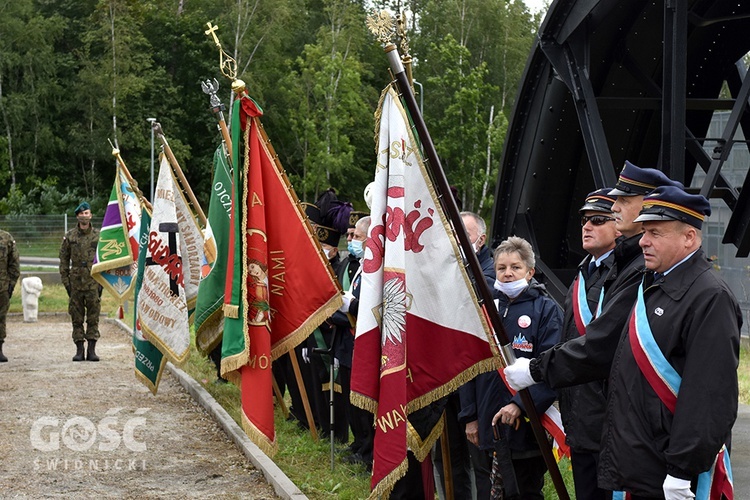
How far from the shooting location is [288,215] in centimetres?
685

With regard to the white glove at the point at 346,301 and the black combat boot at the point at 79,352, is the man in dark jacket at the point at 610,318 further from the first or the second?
the black combat boot at the point at 79,352

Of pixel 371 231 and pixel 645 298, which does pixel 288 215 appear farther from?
pixel 645 298

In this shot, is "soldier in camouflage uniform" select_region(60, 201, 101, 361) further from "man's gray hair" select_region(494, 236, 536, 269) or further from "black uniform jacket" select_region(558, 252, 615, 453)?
"black uniform jacket" select_region(558, 252, 615, 453)

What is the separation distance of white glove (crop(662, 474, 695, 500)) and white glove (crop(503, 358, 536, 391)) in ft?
3.19

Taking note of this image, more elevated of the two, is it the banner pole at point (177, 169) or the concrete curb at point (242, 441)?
the banner pole at point (177, 169)

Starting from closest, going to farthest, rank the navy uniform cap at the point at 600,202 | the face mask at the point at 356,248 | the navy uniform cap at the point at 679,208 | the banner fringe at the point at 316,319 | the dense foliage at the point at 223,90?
the navy uniform cap at the point at 679,208 < the navy uniform cap at the point at 600,202 < the banner fringe at the point at 316,319 < the face mask at the point at 356,248 < the dense foliage at the point at 223,90

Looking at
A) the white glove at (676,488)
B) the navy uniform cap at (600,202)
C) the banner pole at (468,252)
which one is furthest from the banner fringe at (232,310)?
the white glove at (676,488)

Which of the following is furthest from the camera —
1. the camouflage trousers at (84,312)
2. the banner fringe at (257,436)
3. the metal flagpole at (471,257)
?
the camouflage trousers at (84,312)

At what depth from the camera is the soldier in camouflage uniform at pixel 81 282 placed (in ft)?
46.0

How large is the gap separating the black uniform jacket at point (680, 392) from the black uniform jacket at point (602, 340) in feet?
0.54

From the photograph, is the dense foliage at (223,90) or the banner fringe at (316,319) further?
the dense foliage at (223,90)

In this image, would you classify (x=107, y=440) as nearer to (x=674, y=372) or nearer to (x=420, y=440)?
(x=420, y=440)

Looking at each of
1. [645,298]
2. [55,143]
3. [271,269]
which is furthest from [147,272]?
[55,143]

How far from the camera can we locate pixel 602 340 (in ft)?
13.6
